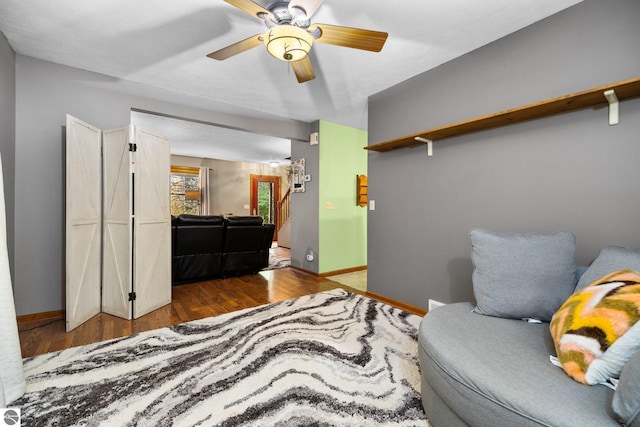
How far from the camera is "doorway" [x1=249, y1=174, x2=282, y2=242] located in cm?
865

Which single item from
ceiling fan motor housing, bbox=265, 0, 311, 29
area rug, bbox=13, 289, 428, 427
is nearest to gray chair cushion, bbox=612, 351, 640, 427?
area rug, bbox=13, 289, 428, 427

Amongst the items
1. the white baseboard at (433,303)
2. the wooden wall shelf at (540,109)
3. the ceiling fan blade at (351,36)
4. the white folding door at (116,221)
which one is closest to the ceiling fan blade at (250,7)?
the ceiling fan blade at (351,36)

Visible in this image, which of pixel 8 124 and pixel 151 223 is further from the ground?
pixel 8 124

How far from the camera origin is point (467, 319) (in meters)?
1.49

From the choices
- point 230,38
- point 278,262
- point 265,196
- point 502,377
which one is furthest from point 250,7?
point 265,196

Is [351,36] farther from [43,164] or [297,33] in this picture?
[43,164]

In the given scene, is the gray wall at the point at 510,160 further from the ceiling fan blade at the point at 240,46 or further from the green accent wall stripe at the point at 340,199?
the ceiling fan blade at the point at 240,46

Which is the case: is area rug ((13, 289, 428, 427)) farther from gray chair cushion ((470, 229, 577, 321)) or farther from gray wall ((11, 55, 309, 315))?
gray wall ((11, 55, 309, 315))

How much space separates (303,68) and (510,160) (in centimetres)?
182

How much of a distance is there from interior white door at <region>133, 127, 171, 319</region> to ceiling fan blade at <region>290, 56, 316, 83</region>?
1.73 metres

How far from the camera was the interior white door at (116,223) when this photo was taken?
2596mm

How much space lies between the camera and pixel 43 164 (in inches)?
102

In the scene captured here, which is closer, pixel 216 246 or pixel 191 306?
pixel 191 306

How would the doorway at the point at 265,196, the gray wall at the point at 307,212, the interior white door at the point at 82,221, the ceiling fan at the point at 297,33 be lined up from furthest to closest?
the doorway at the point at 265,196 < the gray wall at the point at 307,212 < the interior white door at the point at 82,221 < the ceiling fan at the point at 297,33
